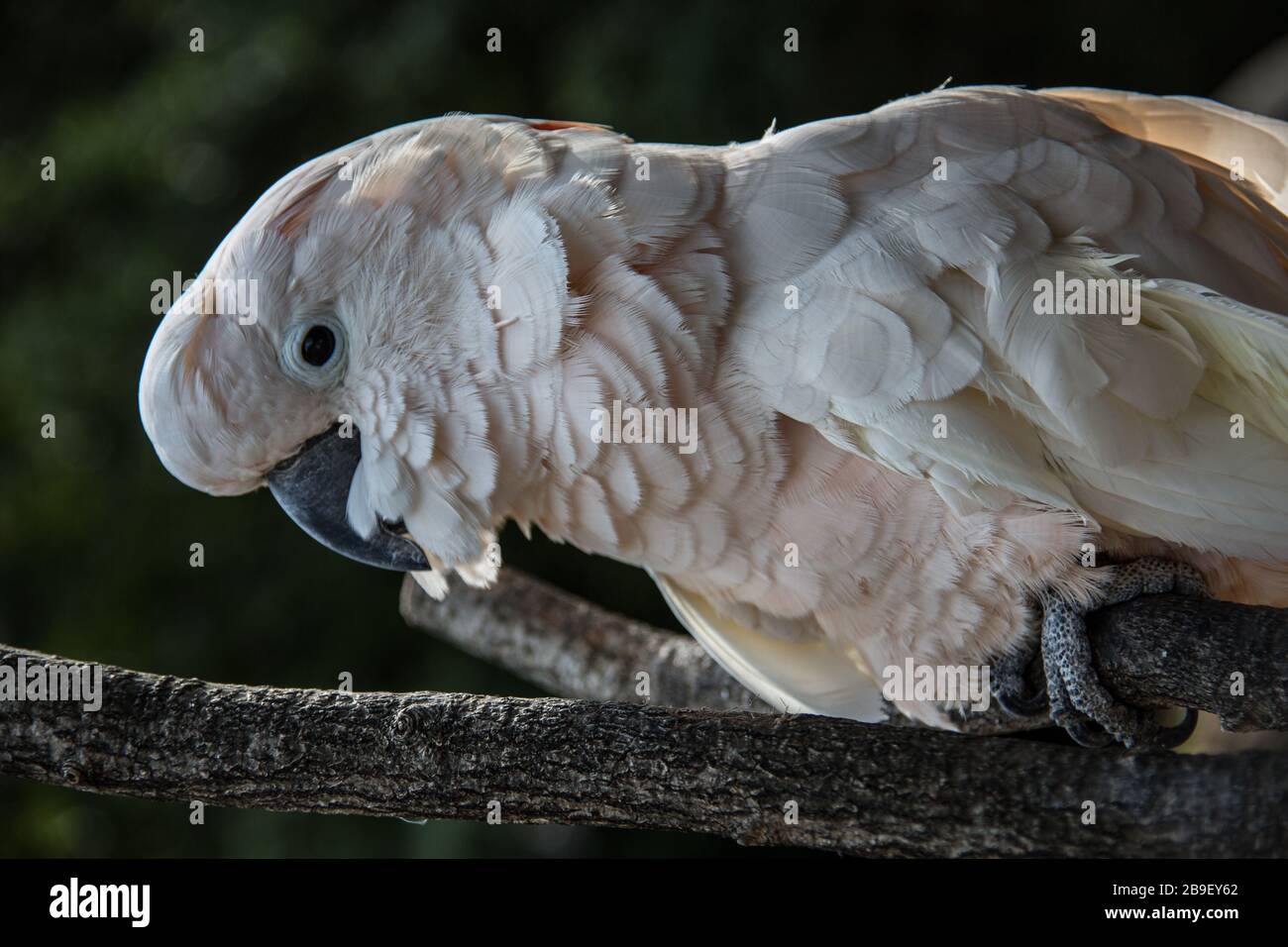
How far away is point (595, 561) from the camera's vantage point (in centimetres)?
297

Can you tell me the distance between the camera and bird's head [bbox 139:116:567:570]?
52.9 inches

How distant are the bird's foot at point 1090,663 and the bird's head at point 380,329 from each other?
2.19 ft

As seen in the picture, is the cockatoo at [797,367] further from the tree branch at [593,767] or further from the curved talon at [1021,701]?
the tree branch at [593,767]

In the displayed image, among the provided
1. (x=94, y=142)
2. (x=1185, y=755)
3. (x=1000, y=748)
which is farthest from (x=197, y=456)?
(x=94, y=142)

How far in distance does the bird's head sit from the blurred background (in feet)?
4.35

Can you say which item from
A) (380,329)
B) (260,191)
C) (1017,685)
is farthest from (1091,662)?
(260,191)

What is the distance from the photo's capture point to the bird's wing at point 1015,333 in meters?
1.25

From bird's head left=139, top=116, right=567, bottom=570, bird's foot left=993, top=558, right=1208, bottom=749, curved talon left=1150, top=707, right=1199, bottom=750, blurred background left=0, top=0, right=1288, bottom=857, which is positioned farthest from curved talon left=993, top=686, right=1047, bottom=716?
blurred background left=0, top=0, right=1288, bottom=857

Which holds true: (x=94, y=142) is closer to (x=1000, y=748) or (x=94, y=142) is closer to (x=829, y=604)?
(x=829, y=604)

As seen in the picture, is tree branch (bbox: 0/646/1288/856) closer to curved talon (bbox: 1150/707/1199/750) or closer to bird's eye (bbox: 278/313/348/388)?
bird's eye (bbox: 278/313/348/388)

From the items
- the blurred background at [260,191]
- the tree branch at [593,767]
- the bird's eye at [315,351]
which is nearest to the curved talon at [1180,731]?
the tree branch at [593,767]

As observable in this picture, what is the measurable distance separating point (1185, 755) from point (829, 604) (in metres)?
0.56

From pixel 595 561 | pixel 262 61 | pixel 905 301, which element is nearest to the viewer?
pixel 905 301

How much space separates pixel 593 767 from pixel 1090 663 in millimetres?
579
